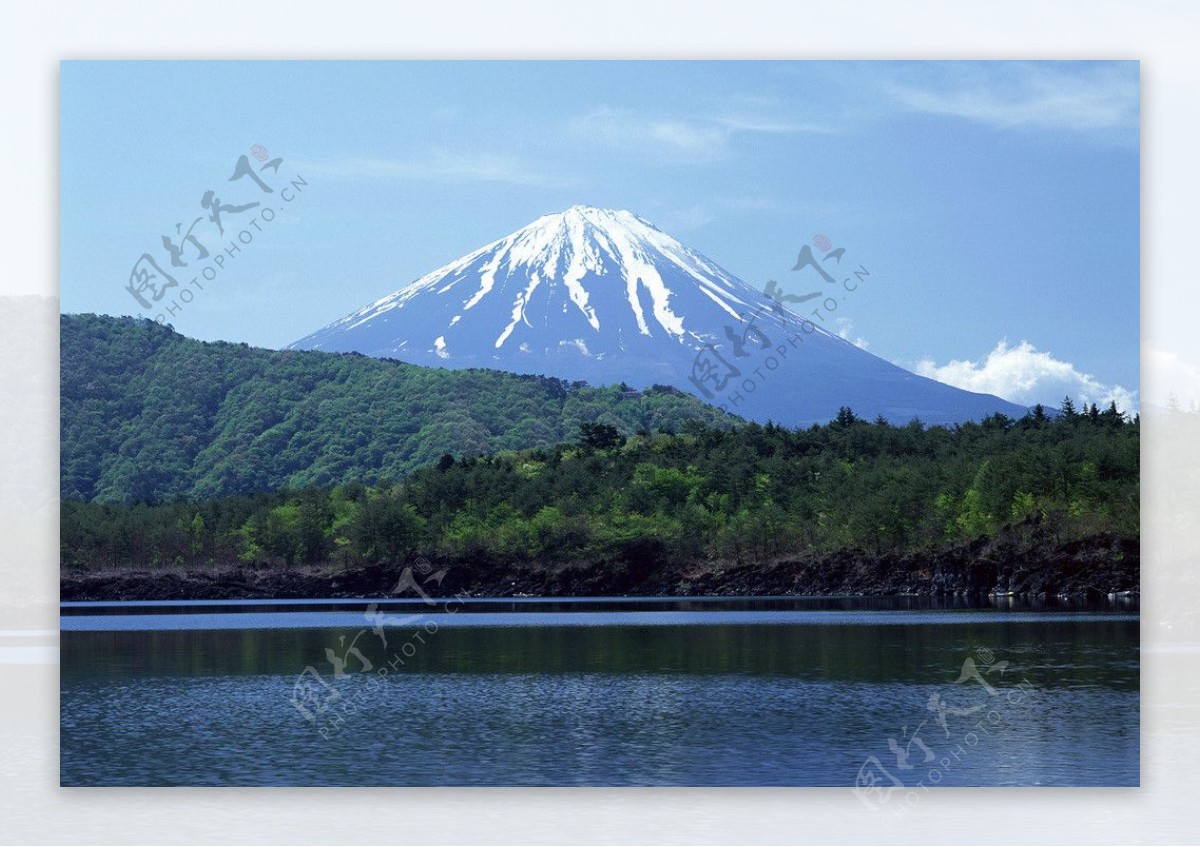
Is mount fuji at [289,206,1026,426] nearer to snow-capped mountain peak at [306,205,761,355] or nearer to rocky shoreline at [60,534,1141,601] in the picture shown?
snow-capped mountain peak at [306,205,761,355]

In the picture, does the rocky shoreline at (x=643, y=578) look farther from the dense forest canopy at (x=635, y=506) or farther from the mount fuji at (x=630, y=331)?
the mount fuji at (x=630, y=331)

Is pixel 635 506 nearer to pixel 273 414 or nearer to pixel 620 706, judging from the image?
pixel 273 414

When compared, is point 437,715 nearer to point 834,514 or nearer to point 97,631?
point 97,631

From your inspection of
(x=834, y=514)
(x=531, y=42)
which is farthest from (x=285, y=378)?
(x=531, y=42)

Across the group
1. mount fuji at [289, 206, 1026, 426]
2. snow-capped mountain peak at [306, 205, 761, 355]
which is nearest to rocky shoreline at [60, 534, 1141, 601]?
mount fuji at [289, 206, 1026, 426]

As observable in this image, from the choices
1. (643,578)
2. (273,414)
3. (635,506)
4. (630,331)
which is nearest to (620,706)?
(630,331)

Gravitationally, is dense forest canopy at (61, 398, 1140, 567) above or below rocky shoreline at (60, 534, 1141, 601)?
above
